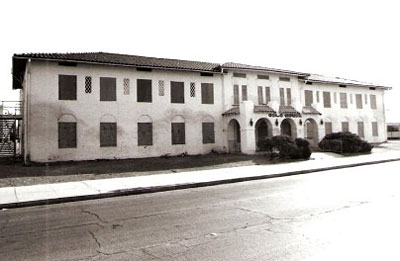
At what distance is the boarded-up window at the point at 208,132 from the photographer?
24734 millimetres

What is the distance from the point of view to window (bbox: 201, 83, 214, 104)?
982 inches

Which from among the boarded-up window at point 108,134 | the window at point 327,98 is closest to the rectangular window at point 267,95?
the window at point 327,98

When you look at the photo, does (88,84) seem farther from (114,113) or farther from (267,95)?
(267,95)

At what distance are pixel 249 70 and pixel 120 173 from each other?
15.6m

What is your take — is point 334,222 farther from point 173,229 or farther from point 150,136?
point 150,136

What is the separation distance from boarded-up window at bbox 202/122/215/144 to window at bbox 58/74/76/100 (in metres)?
10.1

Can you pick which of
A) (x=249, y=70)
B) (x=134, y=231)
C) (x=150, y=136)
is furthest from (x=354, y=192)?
(x=249, y=70)

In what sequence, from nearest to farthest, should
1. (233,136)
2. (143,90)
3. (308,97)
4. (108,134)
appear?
(108,134), (143,90), (233,136), (308,97)

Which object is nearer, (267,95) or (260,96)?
(260,96)

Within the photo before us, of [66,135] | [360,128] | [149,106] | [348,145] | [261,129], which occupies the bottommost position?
[348,145]

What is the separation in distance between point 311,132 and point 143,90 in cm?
1756

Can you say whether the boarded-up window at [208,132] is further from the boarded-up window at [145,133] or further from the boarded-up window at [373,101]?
the boarded-up window at [373,101]

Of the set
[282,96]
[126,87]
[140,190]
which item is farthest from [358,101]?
[140,190]

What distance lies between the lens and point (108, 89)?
2159 cm
